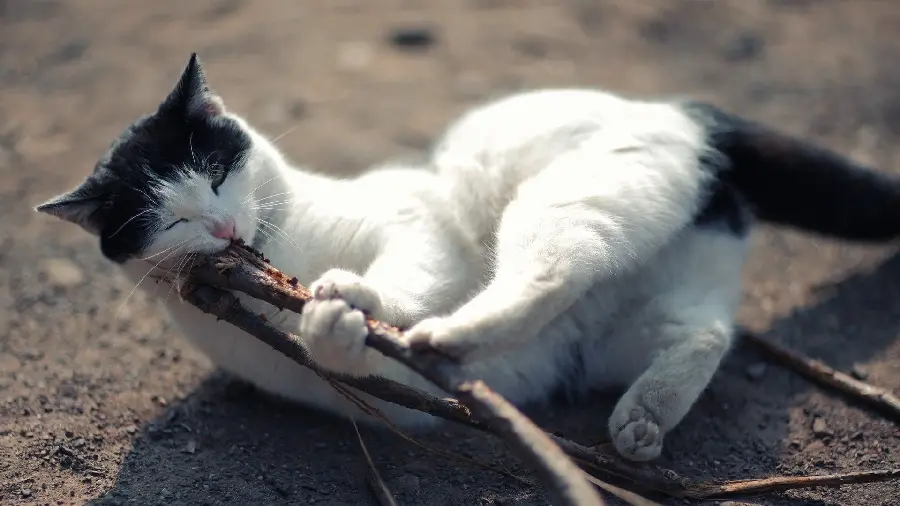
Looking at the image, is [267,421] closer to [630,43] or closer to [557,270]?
[557,270]

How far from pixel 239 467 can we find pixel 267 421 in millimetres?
256

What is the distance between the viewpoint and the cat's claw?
1.79 metres

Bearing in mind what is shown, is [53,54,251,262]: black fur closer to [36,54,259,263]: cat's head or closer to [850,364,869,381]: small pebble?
[36,54,259,263]: cat's head

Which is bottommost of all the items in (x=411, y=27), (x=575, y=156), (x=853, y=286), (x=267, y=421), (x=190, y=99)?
(x=853, y=286)

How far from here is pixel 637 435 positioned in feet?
7.06

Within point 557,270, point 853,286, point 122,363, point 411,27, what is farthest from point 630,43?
point 122,363

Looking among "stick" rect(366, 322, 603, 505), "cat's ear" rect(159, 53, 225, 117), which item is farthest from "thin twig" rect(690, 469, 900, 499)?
"cat's ear" rect(159, 53, 225, 117)

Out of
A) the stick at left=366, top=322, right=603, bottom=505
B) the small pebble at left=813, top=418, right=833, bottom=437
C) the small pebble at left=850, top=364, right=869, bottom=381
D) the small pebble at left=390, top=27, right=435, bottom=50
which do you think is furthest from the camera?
the small pebble at left=390, top=27, right=435, bottom=50

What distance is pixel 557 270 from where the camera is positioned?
2.02 m

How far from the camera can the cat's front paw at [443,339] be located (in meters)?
1.77

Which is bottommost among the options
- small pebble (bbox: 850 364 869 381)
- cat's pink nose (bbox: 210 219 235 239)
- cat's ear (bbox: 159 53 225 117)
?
small pebble (bbox: 850 364 869 381)

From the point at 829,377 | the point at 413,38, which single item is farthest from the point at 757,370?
the point at 413,38

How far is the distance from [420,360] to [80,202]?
1113 mm

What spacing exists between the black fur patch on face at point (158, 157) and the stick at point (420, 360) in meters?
0.24
